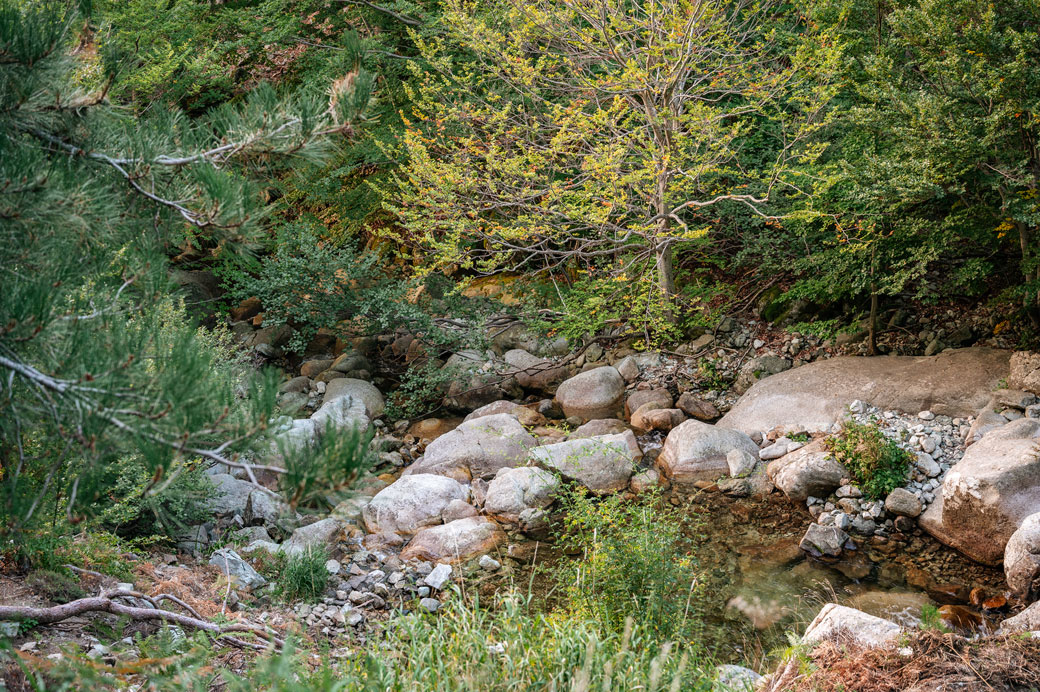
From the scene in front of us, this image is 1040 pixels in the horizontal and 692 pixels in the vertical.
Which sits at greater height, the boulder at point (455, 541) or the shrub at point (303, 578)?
the shrub at point (303, 578)

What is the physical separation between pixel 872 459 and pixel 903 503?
0.42 meters

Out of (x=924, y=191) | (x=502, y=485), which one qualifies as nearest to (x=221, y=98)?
(x=502, y=485)

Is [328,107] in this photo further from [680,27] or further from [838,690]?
[680,27]

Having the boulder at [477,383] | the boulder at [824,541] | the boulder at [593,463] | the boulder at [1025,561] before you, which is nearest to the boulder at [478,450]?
the boulder at [593,463]

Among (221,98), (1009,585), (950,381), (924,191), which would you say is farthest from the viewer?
(221,98)

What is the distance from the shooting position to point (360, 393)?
8.64 meters

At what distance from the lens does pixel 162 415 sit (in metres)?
1.83

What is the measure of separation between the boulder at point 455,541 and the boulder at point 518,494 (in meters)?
0.23

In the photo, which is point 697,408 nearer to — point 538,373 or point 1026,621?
point 538,373

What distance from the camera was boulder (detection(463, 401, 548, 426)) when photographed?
7.98 metres

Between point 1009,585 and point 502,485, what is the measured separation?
12.1 feet

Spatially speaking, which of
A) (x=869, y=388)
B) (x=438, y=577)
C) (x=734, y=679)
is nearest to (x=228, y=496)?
(x=438, y=577)

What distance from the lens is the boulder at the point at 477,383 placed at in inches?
337

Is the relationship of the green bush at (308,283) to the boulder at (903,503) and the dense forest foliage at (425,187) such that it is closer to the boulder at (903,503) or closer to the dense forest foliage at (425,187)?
the dense forest foliage at (425,187)
